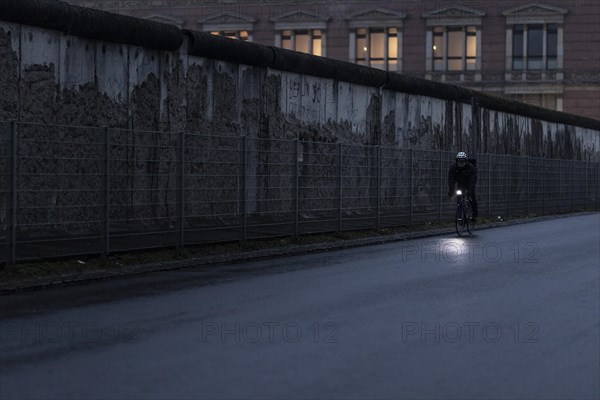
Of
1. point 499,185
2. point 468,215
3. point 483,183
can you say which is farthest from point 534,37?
point 468,215

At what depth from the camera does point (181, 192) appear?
15.2 metres

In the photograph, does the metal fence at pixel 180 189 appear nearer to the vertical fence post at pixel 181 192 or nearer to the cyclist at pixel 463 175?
the vertical fence post at pixel 181 192

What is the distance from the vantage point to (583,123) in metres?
45.8

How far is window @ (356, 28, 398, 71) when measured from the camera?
66.2 meters

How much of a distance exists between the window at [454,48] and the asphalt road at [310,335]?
52.6 m

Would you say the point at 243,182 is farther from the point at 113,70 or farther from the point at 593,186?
the point at 593,186

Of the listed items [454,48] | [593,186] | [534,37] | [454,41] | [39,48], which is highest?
[534,37]

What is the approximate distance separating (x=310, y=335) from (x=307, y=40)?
2341 inches

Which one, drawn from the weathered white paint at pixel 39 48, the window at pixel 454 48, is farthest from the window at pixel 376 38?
the weathered white paint at pixel 39 48

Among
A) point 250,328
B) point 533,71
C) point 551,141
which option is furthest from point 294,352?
point 533,71

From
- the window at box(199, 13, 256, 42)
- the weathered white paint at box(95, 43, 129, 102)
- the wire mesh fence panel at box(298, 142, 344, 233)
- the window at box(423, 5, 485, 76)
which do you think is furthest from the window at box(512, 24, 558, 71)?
the weathered white paint at box(95, 43, 129, 102)

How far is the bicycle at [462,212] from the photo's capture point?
2267cm

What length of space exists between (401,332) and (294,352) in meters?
1.27

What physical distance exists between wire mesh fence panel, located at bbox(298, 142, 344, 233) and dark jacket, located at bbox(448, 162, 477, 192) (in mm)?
3192
